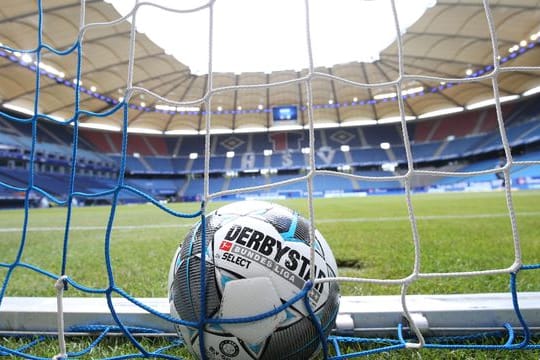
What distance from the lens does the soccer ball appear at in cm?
88

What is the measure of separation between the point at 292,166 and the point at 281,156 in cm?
146

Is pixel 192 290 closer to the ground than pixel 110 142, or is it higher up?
closer to the ground

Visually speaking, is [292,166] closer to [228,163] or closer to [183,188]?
[228,163]

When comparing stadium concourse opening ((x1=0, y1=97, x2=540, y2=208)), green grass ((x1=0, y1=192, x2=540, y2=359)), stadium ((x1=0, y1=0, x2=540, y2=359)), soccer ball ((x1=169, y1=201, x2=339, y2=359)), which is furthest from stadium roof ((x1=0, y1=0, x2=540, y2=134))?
soccer ball ((x1=169, y1=201, x2=339, y2=359))

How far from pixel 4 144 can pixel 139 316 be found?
23.3 m

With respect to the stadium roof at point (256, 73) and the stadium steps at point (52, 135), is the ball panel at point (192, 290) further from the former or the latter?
the stadium steps at point (52, 135)

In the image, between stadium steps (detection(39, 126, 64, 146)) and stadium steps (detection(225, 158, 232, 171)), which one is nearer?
stadium steps (detection(39, 126, 64, 146))

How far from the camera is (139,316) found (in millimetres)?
1251

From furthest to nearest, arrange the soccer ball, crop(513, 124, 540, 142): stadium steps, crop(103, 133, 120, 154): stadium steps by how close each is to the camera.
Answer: crop(103, 133, 120, 154): stadium steps → crop(513, 124, 540, 142): stadium steps → the soccer ball

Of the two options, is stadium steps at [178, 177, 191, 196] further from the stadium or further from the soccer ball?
the soccer ball

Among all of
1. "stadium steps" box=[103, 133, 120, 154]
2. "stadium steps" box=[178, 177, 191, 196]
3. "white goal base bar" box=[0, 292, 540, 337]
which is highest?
"stadium steps" box=[103, 133, 120, 154]

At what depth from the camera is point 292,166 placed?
101 ft

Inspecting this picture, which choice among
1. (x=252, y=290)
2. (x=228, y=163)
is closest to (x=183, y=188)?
(x=228, y=163)

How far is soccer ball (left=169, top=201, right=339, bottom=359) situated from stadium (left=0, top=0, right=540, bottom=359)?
0.21 ft
